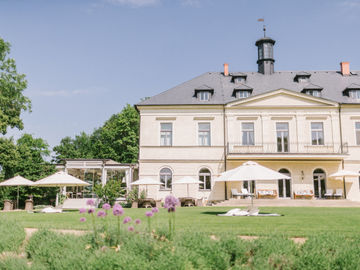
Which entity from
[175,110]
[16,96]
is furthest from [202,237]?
[16,96]

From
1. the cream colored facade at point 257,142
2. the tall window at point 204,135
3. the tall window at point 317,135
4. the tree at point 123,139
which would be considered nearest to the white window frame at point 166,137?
the cream colored facade at point 257,142

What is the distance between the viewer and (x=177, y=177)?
24.9 metres

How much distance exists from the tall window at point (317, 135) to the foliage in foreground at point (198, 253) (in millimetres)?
19696

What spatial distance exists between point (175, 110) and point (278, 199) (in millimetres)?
9360

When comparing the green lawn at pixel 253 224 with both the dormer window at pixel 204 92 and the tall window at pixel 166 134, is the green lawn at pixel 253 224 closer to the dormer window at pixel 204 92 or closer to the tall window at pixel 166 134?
the tall window at pixel 166 134

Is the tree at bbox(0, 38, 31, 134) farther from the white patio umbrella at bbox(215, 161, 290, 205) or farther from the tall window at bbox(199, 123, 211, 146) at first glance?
the white patio umbrella at bbox(215, 161, 290, 205)

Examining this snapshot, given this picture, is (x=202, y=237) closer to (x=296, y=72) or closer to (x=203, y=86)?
(x=203, y=86)

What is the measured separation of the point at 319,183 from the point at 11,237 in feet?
71.2

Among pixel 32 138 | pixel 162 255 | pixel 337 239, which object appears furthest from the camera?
pixel 32 138

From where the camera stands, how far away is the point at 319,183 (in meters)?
24.6

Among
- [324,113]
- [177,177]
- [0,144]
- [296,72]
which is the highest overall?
[296,72]

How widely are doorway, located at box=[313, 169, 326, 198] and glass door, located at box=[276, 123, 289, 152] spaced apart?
2.67 m

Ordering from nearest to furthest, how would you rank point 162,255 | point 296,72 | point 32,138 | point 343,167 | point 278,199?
point 162,255 < point 278,199 < point 343,167 < point 296,72 < point 32,138

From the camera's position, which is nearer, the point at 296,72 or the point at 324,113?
the point at 324,113
